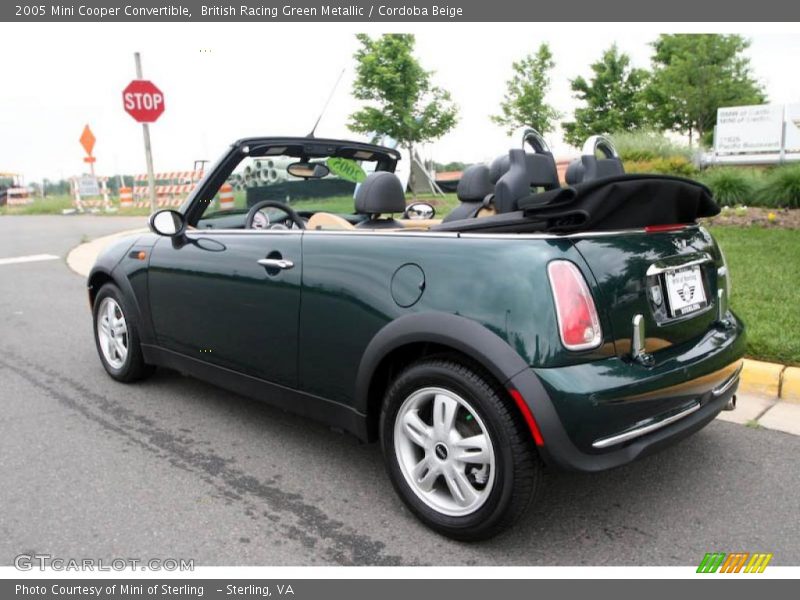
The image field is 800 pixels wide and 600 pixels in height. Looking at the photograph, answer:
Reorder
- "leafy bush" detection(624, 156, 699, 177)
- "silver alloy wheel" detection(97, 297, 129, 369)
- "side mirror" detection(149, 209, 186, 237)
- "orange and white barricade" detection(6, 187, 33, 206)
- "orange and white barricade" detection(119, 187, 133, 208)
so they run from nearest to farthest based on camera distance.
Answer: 1. "side mirror" detection(149, 209, 186, 237)
2. "silver alloy wheel" detection(97, 297, 129, 369)
3. "leafy bush" detection(624, 156, 699, 177)
4. "orange and white barricade" detection(119, 187, 133, 208)
5. "orange and white barricade" detection(6, 187, 33, 206)

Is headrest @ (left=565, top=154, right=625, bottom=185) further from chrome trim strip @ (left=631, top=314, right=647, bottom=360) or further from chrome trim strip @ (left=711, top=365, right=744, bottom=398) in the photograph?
chrome trim strip @ (left=711, top=365, right=744, bottom=398)

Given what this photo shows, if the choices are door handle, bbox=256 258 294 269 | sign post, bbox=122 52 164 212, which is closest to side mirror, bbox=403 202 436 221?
door handle, bbox=256 258 294 269

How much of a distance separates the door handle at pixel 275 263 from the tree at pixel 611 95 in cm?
2908

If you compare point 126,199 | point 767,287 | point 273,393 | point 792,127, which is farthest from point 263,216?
point 126,199

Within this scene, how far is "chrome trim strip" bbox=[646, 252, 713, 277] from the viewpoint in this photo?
2459 mm

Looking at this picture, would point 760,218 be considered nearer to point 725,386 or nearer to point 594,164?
point 594,164

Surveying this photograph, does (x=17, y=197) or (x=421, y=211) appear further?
(x=17, y=197)

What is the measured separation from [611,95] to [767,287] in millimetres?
27459

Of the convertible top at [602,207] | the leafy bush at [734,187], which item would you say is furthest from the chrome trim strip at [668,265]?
the leafy bush at [734,187]

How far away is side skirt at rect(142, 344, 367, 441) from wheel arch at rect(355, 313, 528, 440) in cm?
9

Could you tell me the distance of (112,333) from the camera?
4391 millimetres

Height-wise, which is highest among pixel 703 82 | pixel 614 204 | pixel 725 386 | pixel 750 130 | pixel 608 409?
pixel 703 82

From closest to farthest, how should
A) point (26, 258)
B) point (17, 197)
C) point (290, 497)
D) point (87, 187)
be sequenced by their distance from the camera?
point (290, 497) < point (26, 258) < point (87, 187) < point (17, 197)

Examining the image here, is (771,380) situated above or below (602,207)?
below
